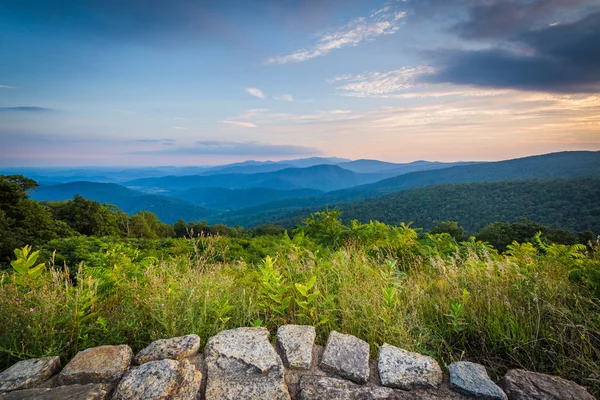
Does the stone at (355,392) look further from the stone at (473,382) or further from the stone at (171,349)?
the stone at (171,349)

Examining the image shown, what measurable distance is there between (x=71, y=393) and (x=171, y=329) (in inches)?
33.5

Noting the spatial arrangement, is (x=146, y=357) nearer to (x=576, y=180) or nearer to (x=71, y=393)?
(x=71, y=393)

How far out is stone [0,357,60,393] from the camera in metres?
1.92

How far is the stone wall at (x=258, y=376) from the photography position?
191cm

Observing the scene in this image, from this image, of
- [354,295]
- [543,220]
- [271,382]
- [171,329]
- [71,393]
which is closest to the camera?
[71,393]

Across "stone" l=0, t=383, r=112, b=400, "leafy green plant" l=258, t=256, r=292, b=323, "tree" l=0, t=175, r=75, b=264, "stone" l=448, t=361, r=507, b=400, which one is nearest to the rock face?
"stone" l=448, t=361, r=507, b=400

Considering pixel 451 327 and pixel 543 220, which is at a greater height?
pixel 451 327

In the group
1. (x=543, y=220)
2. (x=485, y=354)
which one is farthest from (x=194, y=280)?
(x=543, y=220)

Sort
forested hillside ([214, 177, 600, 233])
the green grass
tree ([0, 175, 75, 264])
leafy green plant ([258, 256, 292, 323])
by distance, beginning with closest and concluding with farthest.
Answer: the green grass → leafy green plant ([258, 256, 292, 323]) → tree ([0, 175, 75, 264]) → forested hillside ([214, 177, 600, 233])

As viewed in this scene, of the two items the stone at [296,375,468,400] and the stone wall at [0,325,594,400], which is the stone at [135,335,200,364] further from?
the stone at [296,375,468,400]

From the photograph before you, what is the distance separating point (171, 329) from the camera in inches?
104

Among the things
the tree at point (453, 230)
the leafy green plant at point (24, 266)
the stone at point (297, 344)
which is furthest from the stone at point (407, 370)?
the tree at point (453, 230)

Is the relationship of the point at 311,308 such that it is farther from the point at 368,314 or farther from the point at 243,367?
the point at 243,367

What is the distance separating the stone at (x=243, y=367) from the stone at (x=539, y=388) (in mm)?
1656
